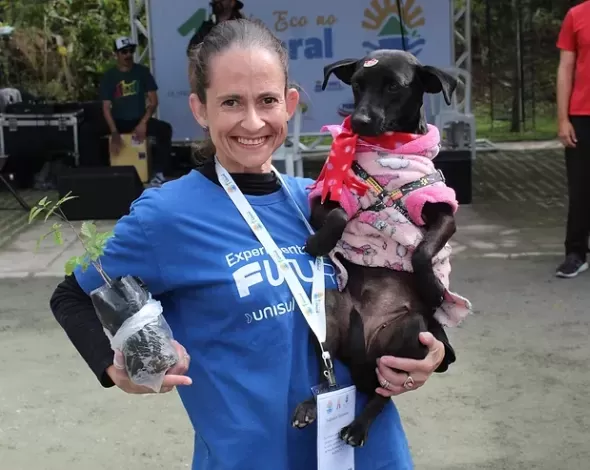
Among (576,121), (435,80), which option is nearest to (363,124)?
(435,80)

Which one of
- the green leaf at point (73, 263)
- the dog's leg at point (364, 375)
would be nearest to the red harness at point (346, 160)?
the dog's leg at point (364, 375)

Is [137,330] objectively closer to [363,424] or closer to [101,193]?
[363,424]

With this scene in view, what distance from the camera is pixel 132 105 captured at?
10859 mm

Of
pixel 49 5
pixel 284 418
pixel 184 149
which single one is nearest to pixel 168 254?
pixel 284 418

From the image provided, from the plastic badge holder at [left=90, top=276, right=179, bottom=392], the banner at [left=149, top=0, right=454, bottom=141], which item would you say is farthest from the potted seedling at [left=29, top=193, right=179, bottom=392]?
the banner at [left=149, top=0, right=454, bottom=141]

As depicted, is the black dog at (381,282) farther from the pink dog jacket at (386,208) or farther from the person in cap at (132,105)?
the person in cap at (132,105)

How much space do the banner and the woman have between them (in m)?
9.36

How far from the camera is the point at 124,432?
4137 mm

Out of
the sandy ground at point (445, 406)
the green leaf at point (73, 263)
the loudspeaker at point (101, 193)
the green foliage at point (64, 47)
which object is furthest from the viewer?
the green foliage at point (64, 47)

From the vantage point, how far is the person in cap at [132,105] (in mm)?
10789

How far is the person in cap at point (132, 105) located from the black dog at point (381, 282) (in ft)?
29.0

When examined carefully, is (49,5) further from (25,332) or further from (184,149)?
(25,332)

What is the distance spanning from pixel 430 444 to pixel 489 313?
72.2 inches

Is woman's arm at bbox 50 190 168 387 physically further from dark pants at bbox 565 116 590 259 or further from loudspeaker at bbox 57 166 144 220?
loudspeaker at bbox 57 166 144 220
